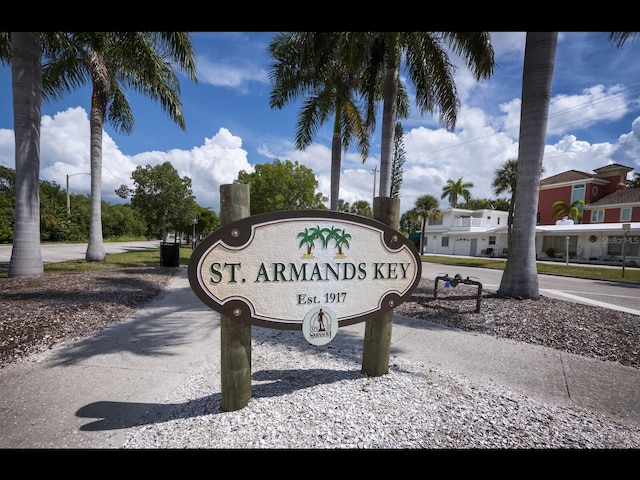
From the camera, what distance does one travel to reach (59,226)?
30.7 meters

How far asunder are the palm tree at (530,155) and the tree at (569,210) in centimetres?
3135

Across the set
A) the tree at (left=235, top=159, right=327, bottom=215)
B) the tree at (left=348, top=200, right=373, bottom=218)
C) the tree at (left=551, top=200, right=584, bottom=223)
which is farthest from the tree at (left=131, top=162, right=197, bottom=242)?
the tree at (left=551, top=200, right=584, bottom=223)

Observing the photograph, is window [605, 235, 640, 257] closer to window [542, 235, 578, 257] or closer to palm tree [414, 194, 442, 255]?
window [542, 235, 578, 257]

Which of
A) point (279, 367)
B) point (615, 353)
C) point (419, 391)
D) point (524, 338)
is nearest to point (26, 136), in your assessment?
point (279, 367)

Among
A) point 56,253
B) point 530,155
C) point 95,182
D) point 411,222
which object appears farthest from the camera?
point 411,222

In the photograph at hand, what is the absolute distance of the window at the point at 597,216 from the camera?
93.4 ft

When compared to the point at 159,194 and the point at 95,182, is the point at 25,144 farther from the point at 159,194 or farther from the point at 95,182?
the point at 159,194

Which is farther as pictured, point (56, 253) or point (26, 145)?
point (56, 253)

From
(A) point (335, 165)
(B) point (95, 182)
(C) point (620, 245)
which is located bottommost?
(C) point (620, 245)

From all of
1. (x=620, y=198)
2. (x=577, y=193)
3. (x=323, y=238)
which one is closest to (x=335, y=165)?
(x=323, y=238)

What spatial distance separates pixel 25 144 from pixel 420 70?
10992 mm

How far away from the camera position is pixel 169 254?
1164 cm

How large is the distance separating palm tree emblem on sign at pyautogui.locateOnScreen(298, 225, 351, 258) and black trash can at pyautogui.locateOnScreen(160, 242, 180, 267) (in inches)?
425
